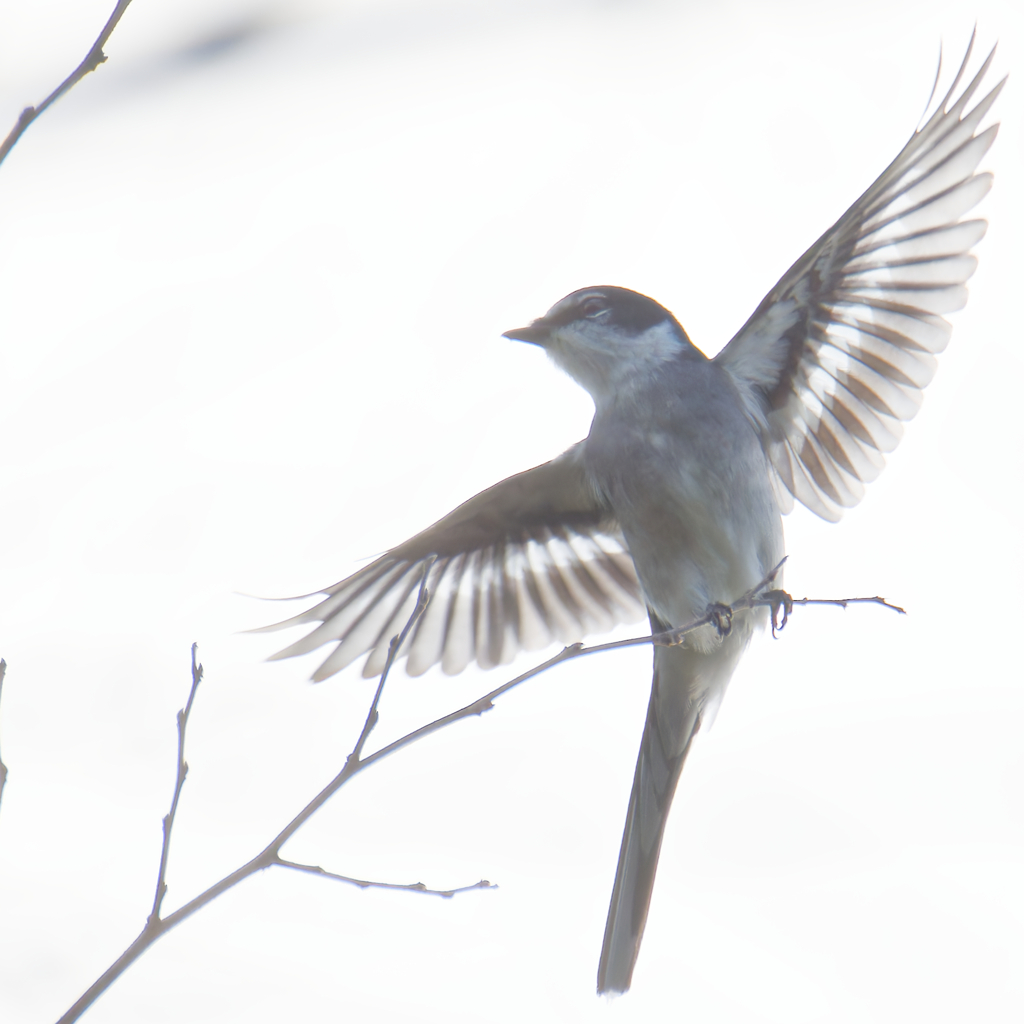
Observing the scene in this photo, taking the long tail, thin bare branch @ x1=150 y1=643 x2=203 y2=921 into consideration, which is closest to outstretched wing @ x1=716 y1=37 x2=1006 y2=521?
the long tail

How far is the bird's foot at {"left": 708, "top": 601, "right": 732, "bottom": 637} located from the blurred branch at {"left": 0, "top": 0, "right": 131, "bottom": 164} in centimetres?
283

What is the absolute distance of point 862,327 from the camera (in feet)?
16.1

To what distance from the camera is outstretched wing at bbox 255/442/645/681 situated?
5805 mm

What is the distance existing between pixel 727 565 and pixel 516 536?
1620 mm

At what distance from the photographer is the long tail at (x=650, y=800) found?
4.59 m

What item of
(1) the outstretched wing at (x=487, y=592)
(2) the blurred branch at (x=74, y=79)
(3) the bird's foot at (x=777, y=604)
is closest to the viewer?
(2) the blurred branch at (x=74, y=79)

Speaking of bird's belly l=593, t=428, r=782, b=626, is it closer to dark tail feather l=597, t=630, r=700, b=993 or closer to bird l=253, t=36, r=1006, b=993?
bird l=253, t=36, r=1006, b=993

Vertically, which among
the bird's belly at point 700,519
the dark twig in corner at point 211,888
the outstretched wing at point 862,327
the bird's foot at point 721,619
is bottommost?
the dark twig in corner at point 211,888

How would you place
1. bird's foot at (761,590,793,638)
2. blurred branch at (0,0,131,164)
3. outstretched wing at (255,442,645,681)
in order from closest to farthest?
blurred branch at (0,0,131,164) < bird's foot at (761,590,793,638) < outstretched wing at (255,442,645,681)

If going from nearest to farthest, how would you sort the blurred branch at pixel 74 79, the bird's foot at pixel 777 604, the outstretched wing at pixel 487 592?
the blurred branch at pixel 74 79, the bird's foot at pixel 777 604, the outstretched wing at pixel 487 592

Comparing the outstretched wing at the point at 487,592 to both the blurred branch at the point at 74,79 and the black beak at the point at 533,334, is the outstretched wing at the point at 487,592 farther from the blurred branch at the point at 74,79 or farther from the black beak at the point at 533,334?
the blurred branch at the point at 74,79

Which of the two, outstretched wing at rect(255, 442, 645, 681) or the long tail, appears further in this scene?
outstretched wing at rect(255, 442, 645, 681)

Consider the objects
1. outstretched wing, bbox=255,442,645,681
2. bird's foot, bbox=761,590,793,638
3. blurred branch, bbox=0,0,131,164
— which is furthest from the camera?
outstretched wing, bbox=255,442,645,681

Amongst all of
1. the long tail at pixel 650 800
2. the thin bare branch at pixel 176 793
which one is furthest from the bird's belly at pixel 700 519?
the thin bare branch at pixel 176 793
